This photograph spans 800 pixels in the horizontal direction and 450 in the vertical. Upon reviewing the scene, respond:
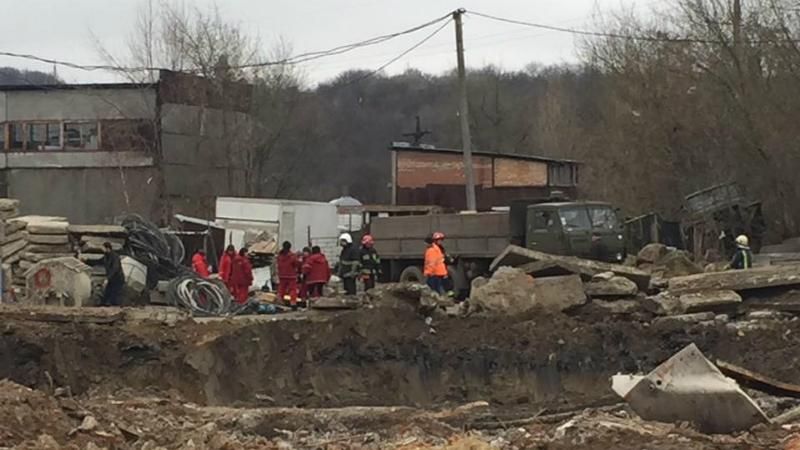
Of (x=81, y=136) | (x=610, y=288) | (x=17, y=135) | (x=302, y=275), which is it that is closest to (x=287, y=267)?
(x=302, y=275)

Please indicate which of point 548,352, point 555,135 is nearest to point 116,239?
point 548,352

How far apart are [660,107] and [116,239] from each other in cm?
2051

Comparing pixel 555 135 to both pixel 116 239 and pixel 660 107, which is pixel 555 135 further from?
pixel 116 239

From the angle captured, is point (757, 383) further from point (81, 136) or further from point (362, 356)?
point (81, 136)

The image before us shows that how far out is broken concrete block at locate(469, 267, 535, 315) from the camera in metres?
17.8

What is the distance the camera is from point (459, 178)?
154ft

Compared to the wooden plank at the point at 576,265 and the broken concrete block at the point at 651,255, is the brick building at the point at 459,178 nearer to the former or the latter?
the broken concrete block at the point at 651,255

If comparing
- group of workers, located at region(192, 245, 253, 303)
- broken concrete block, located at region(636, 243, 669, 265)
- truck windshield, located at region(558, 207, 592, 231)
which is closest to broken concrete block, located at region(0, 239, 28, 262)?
group of workers, located at region(192, 245, 253, 303)

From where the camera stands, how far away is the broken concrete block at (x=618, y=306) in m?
17.5

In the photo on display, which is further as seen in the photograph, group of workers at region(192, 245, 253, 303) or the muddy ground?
group of workers at region(192, 245, 253, 303)

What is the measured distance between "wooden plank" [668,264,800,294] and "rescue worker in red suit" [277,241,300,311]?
7.50 metres

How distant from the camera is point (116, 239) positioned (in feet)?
83.4

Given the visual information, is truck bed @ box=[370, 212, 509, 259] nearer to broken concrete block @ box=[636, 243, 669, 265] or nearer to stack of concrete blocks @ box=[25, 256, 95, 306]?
broken concrete block @ box=[636, 243, 669, 265]

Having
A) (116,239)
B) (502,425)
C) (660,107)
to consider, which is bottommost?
(502,425)
